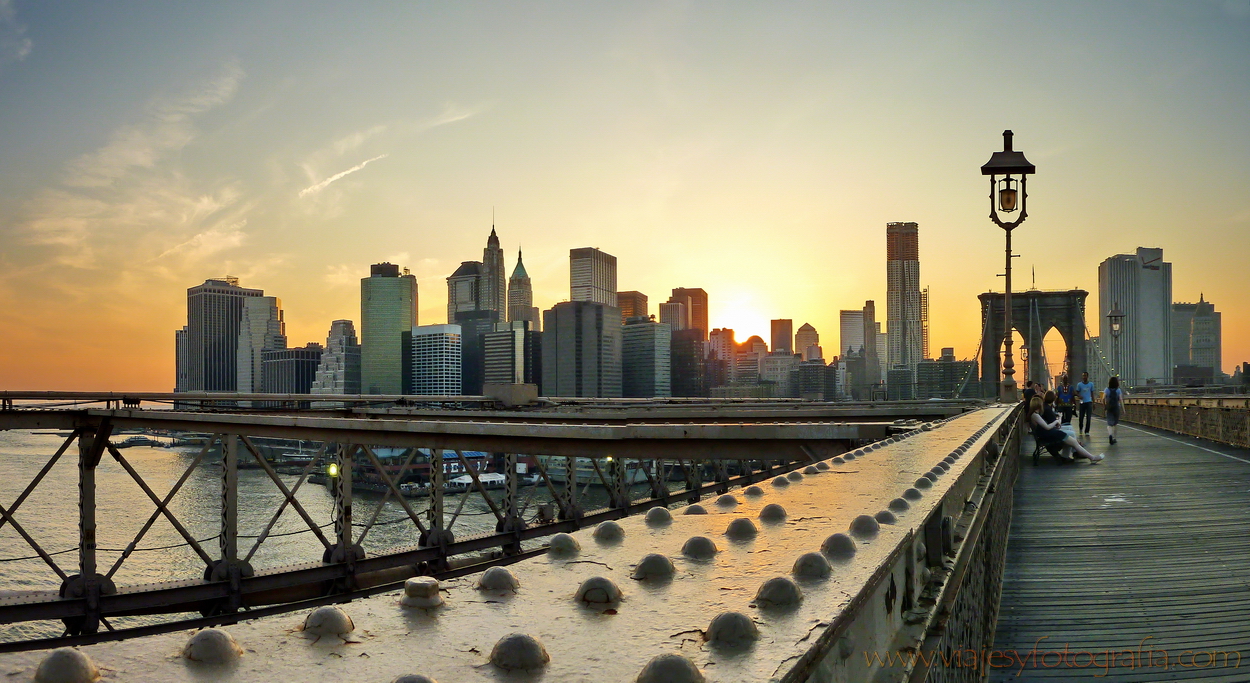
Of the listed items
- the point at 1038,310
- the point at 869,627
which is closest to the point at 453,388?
the point at 1038,310

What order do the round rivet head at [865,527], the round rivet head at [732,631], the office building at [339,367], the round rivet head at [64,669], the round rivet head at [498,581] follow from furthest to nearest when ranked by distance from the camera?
the office building at [339,367], the round rivet head at [865,527], the round rivet head at [498,581], the round rivet head at [732,631], the round rivet head at [64,669]

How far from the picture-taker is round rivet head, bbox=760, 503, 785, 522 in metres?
2.71

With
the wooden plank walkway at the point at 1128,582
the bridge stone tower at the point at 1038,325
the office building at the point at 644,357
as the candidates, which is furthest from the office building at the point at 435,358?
the wooden plank walkway at the point at 1128,582

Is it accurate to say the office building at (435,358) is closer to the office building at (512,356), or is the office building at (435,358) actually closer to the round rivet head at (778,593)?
the office building at (512,356)

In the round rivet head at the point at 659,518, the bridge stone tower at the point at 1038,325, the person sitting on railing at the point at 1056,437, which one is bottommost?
the person sitting on railing at the point at 1056,437

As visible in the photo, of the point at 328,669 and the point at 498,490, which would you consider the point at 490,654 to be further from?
the point at 498,490

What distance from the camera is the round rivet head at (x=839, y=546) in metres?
2.10

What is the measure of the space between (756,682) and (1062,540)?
28.9 ft

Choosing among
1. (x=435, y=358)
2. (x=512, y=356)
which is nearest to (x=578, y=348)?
(x=512, y=356)

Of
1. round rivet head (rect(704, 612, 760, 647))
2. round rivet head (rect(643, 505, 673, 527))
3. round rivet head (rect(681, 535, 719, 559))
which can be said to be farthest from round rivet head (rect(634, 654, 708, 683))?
round rivet head (rect(643, 505, 673, 527))

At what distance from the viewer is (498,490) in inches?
2827

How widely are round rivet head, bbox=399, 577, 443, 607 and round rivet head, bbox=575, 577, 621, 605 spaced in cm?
33

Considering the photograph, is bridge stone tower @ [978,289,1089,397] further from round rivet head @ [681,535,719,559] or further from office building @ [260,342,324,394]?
office building @ [260,342,324,394]

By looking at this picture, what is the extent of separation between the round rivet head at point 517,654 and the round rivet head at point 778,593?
57cm
